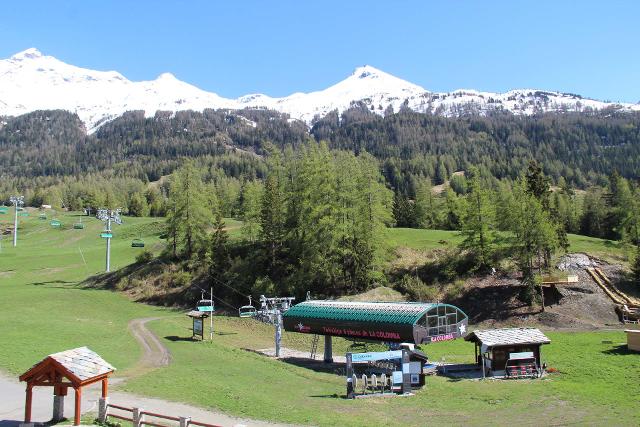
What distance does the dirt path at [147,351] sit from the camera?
103ft

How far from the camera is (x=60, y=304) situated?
191ft

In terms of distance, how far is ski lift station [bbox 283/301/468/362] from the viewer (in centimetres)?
3444

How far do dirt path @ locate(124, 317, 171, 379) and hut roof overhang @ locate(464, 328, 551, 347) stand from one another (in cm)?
2112

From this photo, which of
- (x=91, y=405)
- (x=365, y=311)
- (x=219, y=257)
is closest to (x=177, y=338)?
(x=365, y=311)

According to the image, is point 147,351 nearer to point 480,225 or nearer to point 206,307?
point 206,307

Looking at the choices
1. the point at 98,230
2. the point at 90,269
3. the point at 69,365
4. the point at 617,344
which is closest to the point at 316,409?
the point at 69,365

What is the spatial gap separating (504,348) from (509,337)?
843mm

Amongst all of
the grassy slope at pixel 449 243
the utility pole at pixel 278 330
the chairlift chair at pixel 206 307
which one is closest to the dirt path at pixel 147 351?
the chairlift chair at pixel 206 307

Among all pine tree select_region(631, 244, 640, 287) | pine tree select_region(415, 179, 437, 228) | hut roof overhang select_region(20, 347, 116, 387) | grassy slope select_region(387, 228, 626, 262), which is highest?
pine tree select_region(415, 179, 437, 228)

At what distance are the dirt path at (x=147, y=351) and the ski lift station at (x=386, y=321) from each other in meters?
10.9

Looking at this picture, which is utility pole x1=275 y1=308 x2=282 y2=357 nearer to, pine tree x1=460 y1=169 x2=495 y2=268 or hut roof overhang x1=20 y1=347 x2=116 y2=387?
hut roof overhang x1=20 y1=347 x2=116 y2=387

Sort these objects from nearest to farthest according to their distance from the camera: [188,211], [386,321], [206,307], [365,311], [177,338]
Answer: [386,321], [365,311], [177,338], [206,307], [188,211]

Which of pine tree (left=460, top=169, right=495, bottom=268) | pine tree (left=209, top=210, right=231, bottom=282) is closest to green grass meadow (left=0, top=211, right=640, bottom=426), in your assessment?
pine tree (left=209, top=210, right=231, bottom=282)

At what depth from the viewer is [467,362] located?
3812 cm
